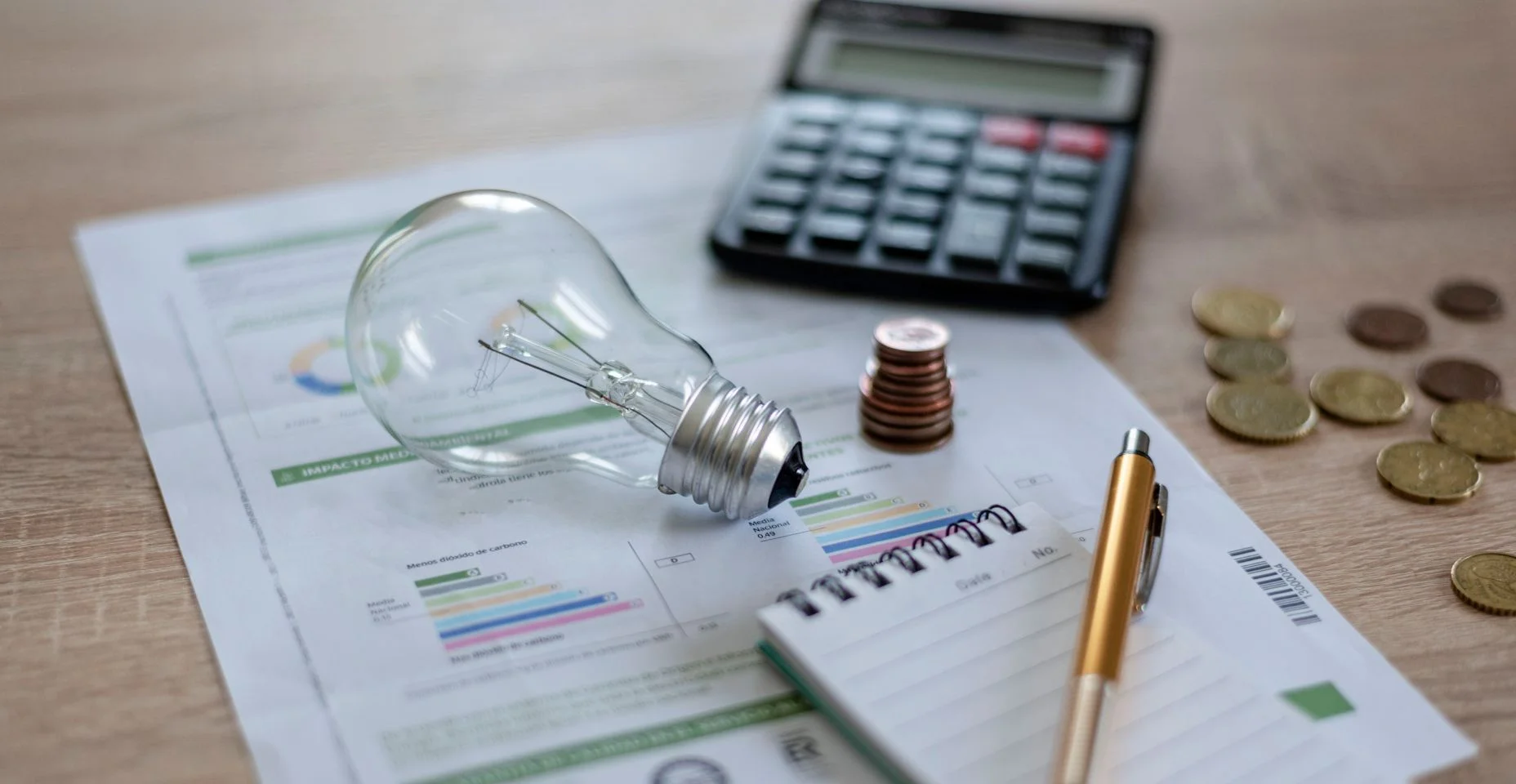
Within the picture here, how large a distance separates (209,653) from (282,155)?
35 cm

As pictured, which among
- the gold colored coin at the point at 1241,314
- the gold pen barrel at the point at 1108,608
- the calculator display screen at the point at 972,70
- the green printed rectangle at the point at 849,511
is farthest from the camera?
the calculator display screen at the point at 972,70

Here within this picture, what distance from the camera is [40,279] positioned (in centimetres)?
60

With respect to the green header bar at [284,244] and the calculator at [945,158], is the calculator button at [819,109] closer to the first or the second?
the calculator at [945,158]

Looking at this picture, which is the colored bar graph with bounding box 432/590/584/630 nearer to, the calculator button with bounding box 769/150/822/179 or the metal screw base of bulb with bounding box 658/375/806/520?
the metal screw base of bulb with bounding box 658/375/806/520

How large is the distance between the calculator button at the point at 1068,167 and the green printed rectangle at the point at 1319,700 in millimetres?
270

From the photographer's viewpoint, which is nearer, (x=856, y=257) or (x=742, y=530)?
(x=742, y=530)

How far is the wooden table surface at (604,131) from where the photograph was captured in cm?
42

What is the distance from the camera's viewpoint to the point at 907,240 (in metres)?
0.57

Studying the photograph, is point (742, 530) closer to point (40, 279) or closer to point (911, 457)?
point (911, 457)

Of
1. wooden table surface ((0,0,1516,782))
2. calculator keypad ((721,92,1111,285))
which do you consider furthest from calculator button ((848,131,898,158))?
wooden table surface ((0,0,1516,782))

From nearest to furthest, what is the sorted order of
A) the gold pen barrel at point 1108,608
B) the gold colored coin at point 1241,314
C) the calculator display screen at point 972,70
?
the gold pen barrel at point 1108,608 → the gold colored coin at point 1241,314 → the calculator display screen at point 972,70

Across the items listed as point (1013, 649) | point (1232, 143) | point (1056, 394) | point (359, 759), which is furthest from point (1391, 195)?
point (359, 759)

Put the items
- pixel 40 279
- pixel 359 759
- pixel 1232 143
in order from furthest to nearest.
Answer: pixel 1232 143
pixel 40 279
pixel 359 759

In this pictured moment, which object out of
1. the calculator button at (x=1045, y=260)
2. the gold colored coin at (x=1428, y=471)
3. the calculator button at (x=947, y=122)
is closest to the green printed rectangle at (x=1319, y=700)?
the gold colored coin at (x=1428, y=471)
